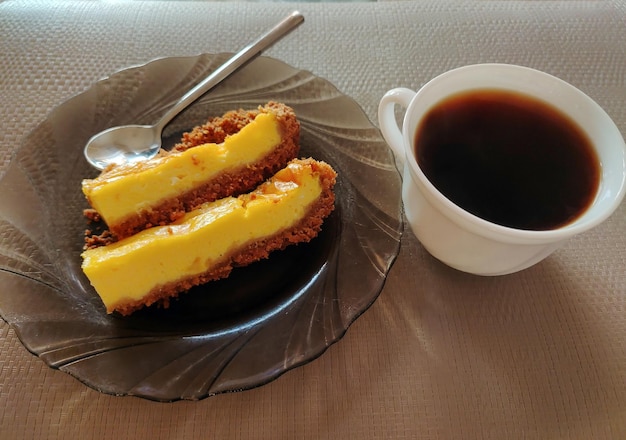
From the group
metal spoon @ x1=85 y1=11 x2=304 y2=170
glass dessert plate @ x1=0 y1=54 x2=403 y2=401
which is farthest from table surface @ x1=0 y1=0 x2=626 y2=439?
metal spoon @ x1=85 y1=11 x2=304 y2=170

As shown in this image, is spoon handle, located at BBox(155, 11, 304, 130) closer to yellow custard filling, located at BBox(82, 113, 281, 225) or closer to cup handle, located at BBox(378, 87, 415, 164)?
yellow custard filling, located at BBox(82, 113, 281, 225)

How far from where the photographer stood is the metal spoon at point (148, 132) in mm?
884

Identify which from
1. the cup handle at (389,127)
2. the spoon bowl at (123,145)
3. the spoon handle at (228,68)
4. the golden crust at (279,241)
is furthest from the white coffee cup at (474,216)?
the spoon bowl at (123,145)

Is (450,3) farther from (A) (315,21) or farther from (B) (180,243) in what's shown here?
(B) (180,243)

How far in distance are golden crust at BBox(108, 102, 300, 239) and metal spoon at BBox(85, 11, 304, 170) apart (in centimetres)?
6

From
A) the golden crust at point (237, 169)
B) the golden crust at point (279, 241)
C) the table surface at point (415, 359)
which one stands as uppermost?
the golden crust at point (237, 169)

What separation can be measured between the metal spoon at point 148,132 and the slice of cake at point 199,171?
65mm

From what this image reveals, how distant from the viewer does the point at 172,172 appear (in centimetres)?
83

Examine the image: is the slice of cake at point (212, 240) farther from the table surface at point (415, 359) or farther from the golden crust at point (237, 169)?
the table surface at point (415, 359)

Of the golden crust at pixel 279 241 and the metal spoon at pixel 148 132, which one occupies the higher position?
the metal spoon at pixel 148 132

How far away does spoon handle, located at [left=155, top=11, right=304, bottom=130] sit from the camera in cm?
93

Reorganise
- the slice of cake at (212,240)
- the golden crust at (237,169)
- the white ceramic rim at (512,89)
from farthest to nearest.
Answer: the golden crust at (237,169), the slice of cake at (212,240), the white ceramic rim at (512,89)

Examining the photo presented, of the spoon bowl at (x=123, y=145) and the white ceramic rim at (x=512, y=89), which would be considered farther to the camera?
the spoon bowl at (x=123, y=145)

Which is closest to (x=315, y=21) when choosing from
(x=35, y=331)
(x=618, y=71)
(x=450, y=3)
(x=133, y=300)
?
(x=450, y=3)
